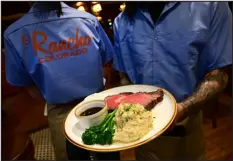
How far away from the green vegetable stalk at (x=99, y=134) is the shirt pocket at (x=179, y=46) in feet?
1.12

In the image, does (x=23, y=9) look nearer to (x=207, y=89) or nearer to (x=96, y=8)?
(x=96, y=8)

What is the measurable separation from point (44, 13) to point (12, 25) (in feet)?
0.41

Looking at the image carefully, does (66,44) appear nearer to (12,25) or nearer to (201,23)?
(12,25)

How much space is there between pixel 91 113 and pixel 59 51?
296 millimetres

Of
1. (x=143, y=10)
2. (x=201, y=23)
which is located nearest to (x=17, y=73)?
(x=143, y=10)

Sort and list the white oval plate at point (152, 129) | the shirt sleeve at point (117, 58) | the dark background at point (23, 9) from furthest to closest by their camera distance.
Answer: the shirt sleeve at point (117, 58), the dark background at point (23, 9), the white oval plate at point (152, 129)

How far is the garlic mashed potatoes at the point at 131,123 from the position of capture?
792mm

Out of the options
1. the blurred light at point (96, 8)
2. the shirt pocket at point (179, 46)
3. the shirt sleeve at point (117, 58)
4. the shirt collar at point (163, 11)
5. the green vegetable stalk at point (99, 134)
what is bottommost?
the green vegetable stalk at point (99, 134)

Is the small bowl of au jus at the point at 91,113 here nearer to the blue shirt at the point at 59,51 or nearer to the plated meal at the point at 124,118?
the plated meal at the point at 124,118

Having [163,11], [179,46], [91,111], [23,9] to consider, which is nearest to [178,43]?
[179,46]

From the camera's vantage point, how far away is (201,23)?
939 millimetres

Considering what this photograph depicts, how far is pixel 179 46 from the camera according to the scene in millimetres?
958

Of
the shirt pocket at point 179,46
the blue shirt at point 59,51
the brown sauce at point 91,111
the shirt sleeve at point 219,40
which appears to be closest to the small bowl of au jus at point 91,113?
the brown sauce at point 91,111

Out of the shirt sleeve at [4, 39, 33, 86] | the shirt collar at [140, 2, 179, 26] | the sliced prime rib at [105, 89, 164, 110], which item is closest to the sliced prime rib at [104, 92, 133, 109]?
the sliced prime rib at [105, 89, 164, 110]
